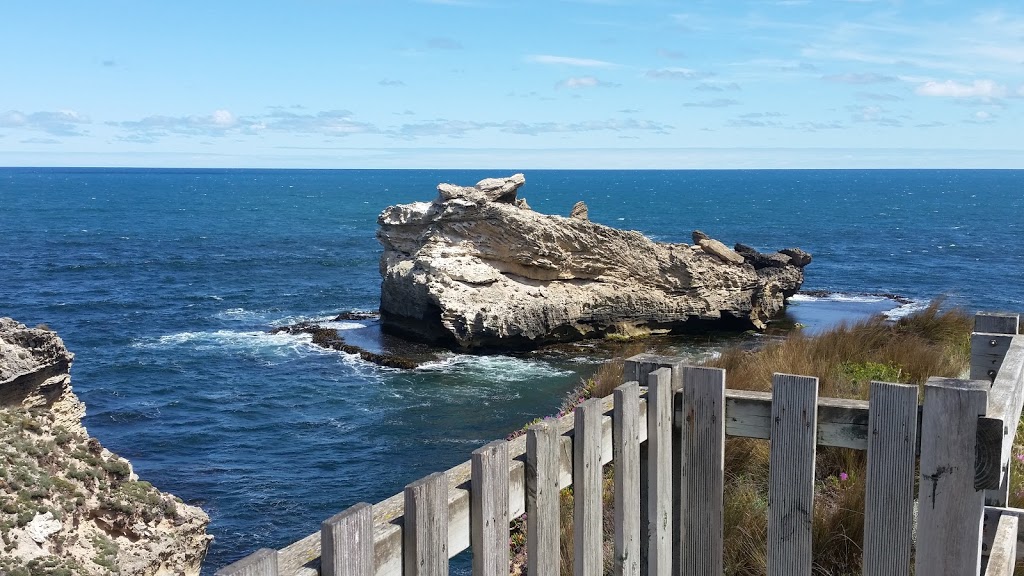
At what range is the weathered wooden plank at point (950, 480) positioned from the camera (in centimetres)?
287

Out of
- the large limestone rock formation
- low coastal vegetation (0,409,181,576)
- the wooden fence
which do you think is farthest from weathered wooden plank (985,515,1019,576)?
the large limestone rock formation

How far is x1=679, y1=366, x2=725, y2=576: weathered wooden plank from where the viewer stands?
337 cm

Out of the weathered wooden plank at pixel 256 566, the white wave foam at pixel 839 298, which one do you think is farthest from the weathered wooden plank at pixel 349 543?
the white wave foam at pixel 839 298

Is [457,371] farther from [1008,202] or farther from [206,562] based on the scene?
[1008,202]

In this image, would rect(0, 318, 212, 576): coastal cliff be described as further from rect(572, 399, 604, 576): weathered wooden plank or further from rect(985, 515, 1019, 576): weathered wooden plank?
rect(985, 515, 1019, 576): weathered wooden plank

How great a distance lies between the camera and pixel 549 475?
279cm

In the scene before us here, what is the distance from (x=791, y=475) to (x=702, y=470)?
37 cm

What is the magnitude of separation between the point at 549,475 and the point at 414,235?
3002 cm

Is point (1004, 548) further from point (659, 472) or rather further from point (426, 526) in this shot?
point (426, 526)

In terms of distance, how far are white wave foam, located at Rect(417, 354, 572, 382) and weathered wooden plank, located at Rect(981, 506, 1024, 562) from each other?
21.5 meters

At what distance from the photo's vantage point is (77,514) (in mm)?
9977

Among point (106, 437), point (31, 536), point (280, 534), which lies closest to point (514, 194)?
point (106, 437)

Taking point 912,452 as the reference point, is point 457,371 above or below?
below

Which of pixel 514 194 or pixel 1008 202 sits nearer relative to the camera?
pixel 514 194
